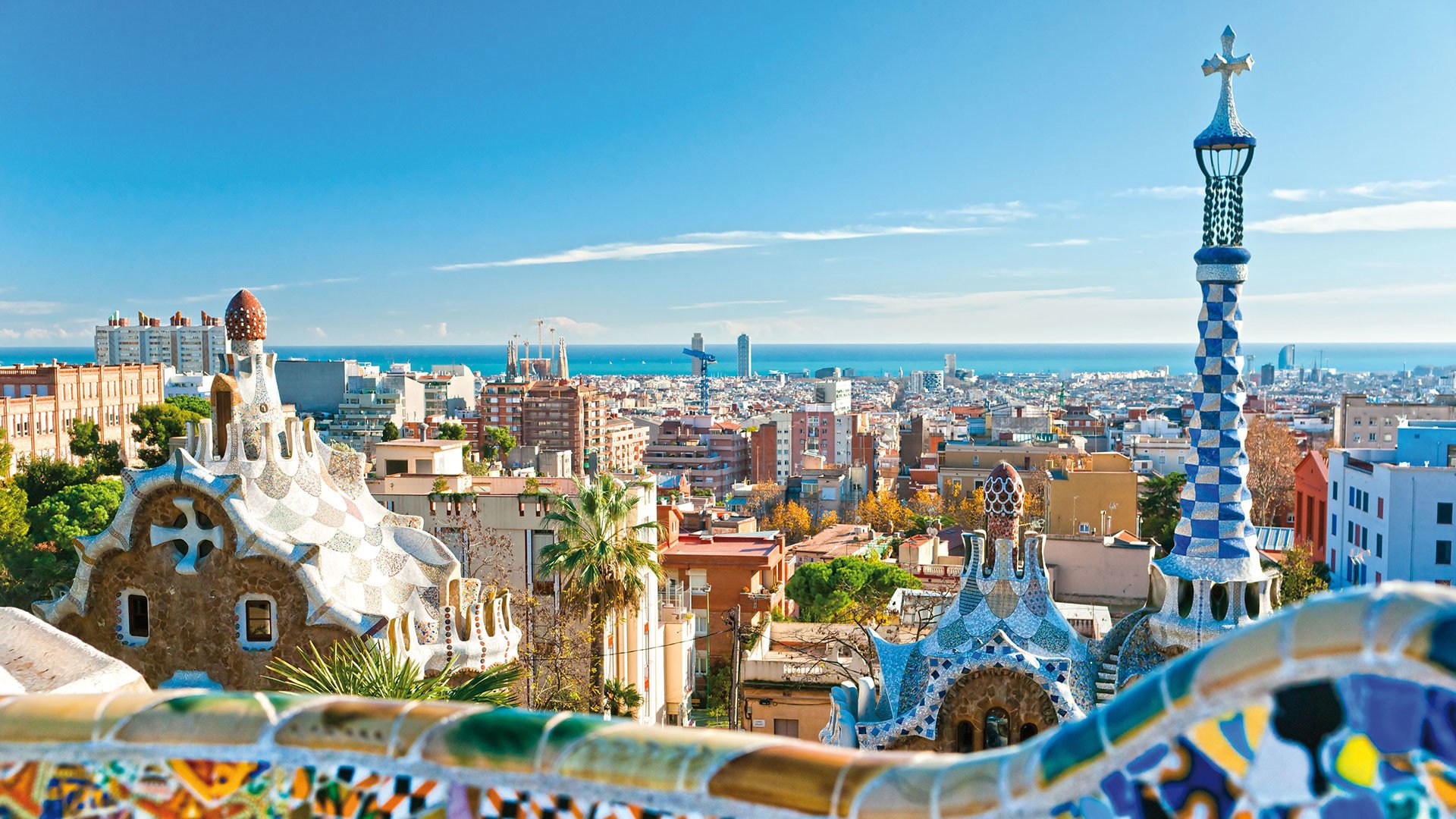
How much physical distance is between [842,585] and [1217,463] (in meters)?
20.6

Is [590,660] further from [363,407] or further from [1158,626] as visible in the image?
[363,407]

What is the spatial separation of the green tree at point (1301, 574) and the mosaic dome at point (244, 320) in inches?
723

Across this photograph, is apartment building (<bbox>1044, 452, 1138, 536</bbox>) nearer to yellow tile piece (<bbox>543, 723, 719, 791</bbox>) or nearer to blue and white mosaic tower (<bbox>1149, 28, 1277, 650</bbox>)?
blue and white mosaic tower (<bbox>1149, 28, 1277, 650</bbox>)

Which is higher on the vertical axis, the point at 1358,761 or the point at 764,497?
the point at 1358,761

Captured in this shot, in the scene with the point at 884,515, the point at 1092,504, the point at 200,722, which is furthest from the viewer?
the point at 884,515

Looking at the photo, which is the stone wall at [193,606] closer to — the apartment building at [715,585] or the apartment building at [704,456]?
the apartment building at [715,585]

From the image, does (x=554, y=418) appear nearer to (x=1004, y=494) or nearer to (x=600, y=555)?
(x=600, y=555)

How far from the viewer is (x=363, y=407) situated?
131 metres

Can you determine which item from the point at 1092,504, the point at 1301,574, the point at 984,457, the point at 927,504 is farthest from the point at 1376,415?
the point at 1301,574

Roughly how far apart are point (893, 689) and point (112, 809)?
8613 millimetres

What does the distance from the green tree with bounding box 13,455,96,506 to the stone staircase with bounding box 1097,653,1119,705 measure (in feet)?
125

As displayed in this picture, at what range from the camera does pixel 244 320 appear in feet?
50.1

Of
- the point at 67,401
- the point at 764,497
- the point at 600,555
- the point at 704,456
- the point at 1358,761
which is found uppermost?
the point at 1358,761

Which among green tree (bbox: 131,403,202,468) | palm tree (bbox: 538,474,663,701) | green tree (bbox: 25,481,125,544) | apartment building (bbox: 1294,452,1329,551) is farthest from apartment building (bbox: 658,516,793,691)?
green tree (bbox: 131,403,202,468)
